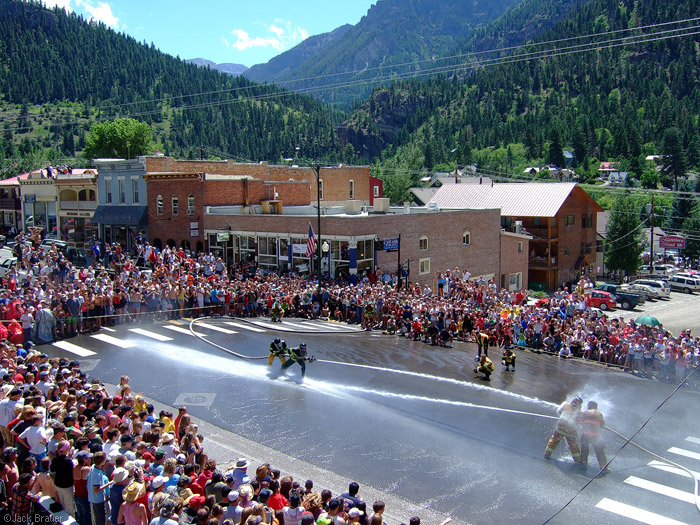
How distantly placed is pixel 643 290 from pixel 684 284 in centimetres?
936

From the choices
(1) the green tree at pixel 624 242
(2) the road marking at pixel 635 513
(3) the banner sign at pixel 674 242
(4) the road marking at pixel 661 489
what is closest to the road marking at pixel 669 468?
(4) the road marking at pixel 661 489

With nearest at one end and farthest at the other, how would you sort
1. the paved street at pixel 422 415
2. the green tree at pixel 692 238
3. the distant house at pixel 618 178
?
the paved street at pixel 422 415 → the green tree at pixel 692 238 → the distant house at pixel 618 178

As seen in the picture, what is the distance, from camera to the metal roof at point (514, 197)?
59000mm

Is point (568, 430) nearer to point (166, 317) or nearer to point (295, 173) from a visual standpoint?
point (166, 317)

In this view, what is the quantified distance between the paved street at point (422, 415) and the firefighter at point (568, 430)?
9.0 inches

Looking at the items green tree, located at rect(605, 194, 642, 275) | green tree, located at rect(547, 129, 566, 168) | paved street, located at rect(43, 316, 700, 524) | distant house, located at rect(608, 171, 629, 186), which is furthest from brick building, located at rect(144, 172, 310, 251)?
green tree, located at rect(547, 129, 566, 168)

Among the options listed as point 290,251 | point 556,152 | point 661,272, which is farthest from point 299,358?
point 556,152

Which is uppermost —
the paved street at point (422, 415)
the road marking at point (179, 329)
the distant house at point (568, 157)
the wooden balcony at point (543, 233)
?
the distant house at point (568, 157)

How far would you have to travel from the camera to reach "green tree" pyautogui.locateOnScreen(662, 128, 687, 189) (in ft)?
458

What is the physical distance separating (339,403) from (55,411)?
7.98 meters

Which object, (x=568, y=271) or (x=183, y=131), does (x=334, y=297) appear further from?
(x=183, y=131)

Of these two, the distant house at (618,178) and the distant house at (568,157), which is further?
the distant house at (568,157)

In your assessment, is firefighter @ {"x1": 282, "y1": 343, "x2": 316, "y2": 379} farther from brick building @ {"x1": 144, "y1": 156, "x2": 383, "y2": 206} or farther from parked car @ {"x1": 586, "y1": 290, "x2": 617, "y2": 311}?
parked car @ {"x1": 586, "y1": 290, "x2": 617, "y2": 311}

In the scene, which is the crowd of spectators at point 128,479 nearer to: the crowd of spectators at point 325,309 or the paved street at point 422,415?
the paved street at point 422,415
